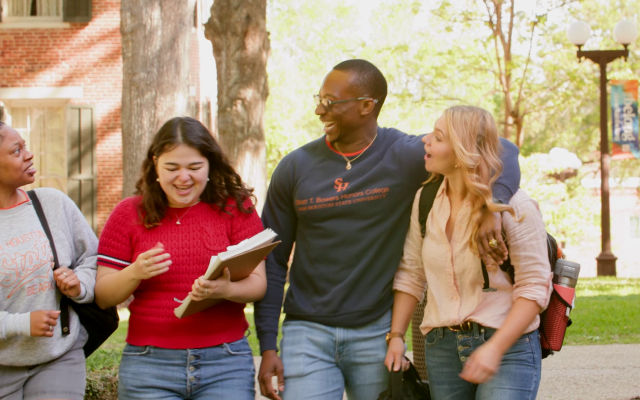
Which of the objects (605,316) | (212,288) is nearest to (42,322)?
(212,288)

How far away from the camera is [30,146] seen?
18.2 m

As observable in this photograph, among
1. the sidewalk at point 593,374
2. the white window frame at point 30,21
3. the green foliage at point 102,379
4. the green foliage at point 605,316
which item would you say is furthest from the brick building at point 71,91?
the green foliage at point 102,379

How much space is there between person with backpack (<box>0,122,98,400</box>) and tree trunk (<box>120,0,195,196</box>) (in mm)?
3895

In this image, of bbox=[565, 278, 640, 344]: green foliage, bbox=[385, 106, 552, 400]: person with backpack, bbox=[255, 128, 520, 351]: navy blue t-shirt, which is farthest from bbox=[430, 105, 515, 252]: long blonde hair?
bbox=[565, 278, 640, 344]: green foliage

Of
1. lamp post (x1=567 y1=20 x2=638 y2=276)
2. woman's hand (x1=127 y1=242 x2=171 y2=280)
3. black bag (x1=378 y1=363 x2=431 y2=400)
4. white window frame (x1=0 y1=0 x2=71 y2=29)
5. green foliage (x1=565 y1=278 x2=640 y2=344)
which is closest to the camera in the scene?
woman's hand (x1=127 y1=242 x2=171 y2=280)

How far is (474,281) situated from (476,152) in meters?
0.51

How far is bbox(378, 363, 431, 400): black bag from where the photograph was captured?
3.54 metres

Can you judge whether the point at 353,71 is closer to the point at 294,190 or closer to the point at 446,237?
the point at 294,190

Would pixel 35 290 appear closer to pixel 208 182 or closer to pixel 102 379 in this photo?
pixel 208 182

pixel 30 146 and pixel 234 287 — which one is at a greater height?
pixel 30 146

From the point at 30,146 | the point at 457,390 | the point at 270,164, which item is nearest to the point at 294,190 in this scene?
the point at 457,390

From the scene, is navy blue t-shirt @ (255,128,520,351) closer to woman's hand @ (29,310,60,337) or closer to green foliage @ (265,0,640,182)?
woman's hand @ (29,310,60,337)

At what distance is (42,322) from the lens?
341 centimetres

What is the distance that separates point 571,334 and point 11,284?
25.0ft
